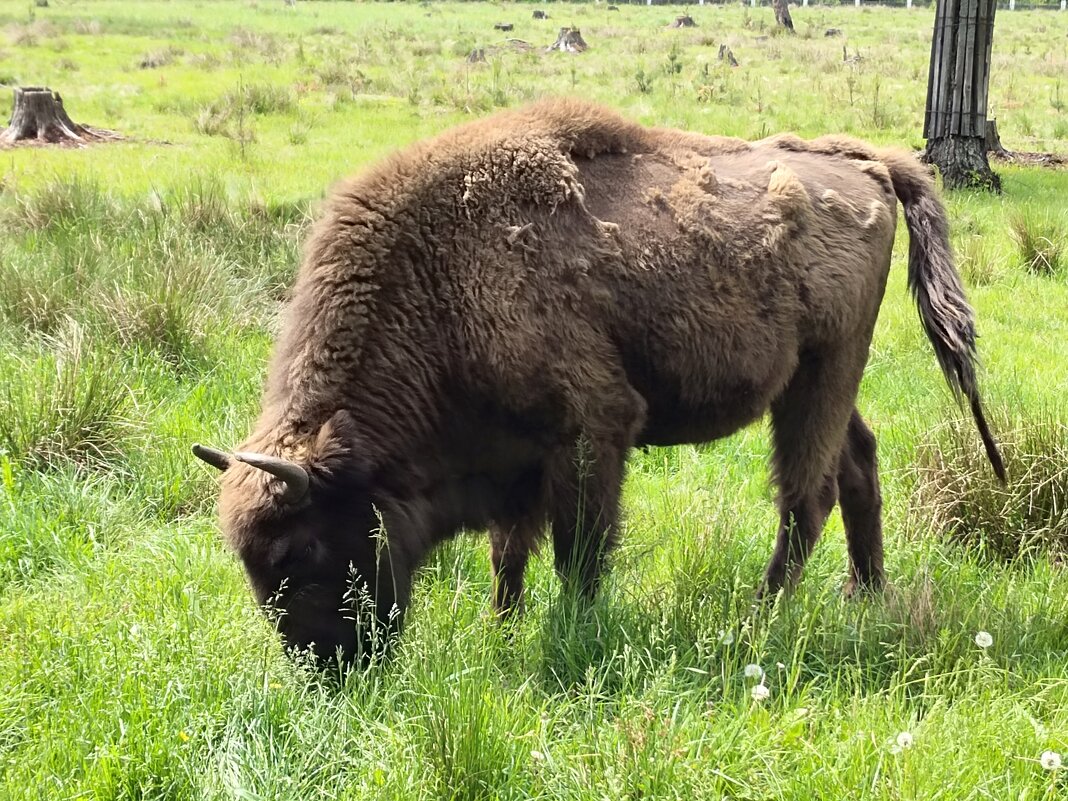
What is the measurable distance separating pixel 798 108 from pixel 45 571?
16032 mm

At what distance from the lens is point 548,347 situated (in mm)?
3336

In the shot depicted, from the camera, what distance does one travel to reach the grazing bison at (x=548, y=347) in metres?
3.06

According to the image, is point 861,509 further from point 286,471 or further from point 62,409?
point 62,409

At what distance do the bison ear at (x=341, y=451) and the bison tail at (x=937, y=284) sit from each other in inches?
102

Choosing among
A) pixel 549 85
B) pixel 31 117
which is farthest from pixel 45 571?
pixel 549 85

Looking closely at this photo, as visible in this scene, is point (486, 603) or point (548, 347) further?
point (486, 603)

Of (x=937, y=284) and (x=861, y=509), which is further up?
(x=937, y=284)

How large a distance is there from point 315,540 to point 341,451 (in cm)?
29

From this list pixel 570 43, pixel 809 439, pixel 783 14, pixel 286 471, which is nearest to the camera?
pixel 286 471

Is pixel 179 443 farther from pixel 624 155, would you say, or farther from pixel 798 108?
pixel 798 108

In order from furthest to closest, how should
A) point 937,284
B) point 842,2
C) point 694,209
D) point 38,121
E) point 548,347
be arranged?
point 842,2, point 38,121, point 937,284, point 694,209, point 548,347

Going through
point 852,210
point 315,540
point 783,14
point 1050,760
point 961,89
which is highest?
point 783,14

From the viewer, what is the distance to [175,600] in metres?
3.41

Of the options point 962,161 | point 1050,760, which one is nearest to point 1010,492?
point 1050,760
